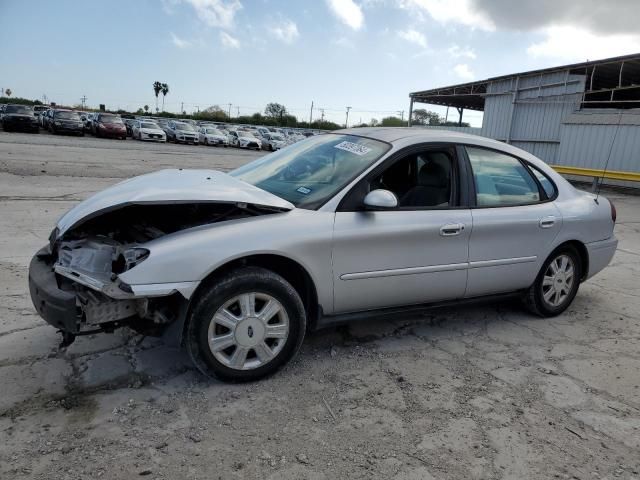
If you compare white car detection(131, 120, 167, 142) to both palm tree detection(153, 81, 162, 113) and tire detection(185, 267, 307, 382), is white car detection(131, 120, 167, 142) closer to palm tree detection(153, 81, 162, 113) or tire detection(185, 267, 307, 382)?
tire detection(185, 267, 307, 382)

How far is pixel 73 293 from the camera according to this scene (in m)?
2.82

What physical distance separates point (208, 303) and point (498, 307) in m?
3.10

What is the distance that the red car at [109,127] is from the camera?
105ft

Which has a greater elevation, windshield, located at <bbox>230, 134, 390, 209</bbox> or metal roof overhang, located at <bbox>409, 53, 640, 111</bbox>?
metal roof overhang, located at <bbox>409, 53, 640, 111</bbox>

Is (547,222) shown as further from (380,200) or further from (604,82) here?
(604,82)

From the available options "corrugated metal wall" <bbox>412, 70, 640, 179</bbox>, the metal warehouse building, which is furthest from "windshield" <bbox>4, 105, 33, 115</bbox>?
"corrugated metal wall" <bbox>412, 70, 640, 179</bbox>

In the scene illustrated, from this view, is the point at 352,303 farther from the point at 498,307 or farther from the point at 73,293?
the point at 498,307

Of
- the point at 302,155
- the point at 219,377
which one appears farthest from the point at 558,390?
the point at 302,155

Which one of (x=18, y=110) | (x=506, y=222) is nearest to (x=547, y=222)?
(x=506, y=222)

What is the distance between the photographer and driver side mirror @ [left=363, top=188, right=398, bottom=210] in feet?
10.6

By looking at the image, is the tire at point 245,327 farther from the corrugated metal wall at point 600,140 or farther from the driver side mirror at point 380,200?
the corrugated metal wall at point 600,140

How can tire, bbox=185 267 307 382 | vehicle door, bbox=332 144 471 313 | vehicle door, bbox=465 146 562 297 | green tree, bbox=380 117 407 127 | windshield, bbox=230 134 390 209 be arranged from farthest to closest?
1. green tree, bbox=380 117 407 127
2. vehicle door, bbox=465 146 562 297
3. windshield, bbox=230 134 390 209
4. vehicle door, bbox=332 144 471 313
5. tire, bbox=185 267 307 382

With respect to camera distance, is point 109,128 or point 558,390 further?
point 109,128

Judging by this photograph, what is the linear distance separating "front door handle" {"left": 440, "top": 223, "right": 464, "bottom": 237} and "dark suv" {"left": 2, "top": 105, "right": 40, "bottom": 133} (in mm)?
31926
